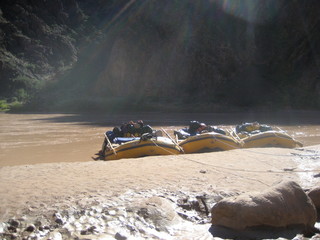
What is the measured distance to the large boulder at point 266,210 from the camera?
3.98 m

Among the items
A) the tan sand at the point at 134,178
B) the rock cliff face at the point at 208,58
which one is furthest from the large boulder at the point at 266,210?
the rock cliff face at the point at 208,58

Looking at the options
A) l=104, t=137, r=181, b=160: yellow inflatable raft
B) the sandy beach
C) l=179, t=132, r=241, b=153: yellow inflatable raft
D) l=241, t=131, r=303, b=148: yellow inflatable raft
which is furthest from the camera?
l=241, t=131, r=303, b=148: yellow inflatable raft

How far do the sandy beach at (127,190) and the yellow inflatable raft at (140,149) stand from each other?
4.42 ft

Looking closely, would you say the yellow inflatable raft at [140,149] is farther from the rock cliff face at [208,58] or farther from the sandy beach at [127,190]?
the rock cliff face at [208,58]

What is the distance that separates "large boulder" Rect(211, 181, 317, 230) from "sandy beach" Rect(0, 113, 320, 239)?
32cm

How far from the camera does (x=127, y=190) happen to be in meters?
5.08

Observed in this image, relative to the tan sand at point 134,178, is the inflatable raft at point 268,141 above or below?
above

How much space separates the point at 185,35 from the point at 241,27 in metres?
5.93

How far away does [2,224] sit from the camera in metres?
3.90

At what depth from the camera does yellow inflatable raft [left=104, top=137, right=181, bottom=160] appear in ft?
30.5

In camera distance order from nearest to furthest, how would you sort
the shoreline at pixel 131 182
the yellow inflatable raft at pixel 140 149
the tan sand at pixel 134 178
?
the shoreline at pixel 131 182 < the tan sand at pixel 134 178 < the yellow inflatable raft at pixel 140 149

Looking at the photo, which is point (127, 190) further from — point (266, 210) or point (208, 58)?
point (208, 58)

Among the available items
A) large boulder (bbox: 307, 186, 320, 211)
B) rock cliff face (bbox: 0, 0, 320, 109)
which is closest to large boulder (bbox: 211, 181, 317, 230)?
large boulder (bbox: 307, 186, 320, 211)

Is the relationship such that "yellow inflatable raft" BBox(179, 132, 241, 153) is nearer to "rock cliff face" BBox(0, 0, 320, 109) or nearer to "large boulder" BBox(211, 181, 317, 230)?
"large boulder" BBox(211, 181, 317, 230)
